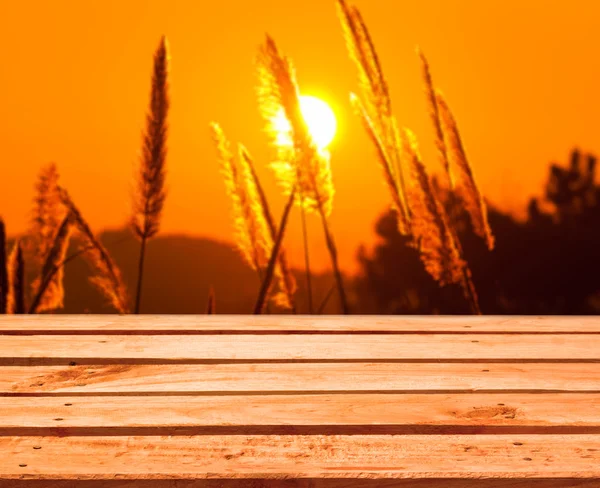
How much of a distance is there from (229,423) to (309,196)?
1.03 metres

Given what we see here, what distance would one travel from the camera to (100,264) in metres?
1.86

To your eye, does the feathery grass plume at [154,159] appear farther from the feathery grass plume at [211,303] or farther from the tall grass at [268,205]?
the feathery grass plume at [211,303]

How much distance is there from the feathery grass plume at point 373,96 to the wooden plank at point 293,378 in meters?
0.81

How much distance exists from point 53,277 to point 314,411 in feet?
3.64

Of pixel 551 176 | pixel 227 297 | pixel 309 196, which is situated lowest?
pixel 227 297

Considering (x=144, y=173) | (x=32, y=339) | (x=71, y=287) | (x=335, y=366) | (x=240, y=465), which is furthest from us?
(x=71, y=287)

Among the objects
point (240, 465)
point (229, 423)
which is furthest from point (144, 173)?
point (240, 465)

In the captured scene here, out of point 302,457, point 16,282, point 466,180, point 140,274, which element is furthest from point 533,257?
point 302,457

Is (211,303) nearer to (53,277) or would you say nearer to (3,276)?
(53,277)

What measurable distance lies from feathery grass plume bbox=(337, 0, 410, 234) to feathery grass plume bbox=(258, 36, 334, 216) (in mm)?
166

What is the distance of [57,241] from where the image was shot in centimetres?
195

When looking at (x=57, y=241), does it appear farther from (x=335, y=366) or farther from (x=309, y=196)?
(x=335, y=366)

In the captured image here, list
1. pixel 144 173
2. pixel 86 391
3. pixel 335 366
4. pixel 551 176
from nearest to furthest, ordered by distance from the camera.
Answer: pixel 86 391 → pixel 335 366 → pixel 144 173 → pixel 551 176

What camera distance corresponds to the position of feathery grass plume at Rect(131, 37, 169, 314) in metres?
1.89
